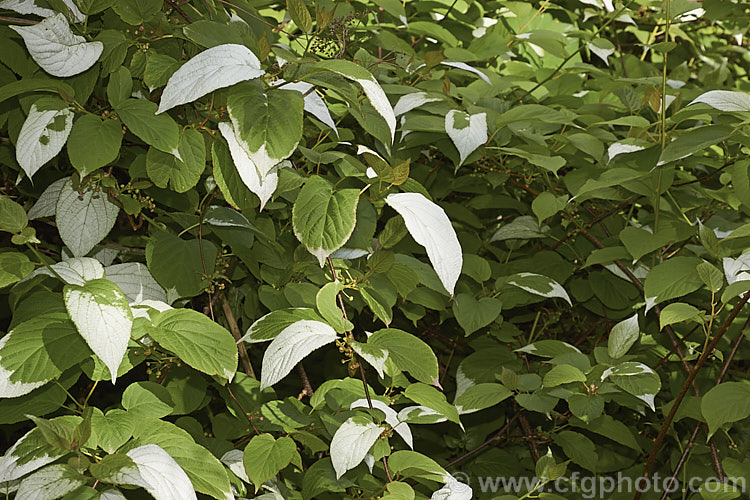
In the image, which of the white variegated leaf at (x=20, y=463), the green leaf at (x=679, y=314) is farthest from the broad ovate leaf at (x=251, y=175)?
the green leaf at (x=679, y=314)

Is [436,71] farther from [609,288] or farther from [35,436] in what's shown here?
[35,436]

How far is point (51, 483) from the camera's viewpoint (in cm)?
64

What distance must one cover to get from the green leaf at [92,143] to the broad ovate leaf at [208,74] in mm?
150

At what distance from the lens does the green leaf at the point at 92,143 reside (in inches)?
30.9

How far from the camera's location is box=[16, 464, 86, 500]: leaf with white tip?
0.62 metres

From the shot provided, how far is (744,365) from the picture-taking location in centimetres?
144

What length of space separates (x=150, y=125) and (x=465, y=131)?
0.54m

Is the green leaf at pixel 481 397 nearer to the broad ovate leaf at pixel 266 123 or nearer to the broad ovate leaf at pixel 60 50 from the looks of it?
the broad ovate leaf at pixel 266 123

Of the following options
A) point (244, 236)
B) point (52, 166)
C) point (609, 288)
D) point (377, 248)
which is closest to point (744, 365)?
point (609, 288)

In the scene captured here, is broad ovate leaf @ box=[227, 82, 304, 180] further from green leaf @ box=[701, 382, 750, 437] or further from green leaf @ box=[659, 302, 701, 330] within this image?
green leaf @ box=[701, 382, 750, 437]

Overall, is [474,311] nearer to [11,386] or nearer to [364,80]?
[364,80]

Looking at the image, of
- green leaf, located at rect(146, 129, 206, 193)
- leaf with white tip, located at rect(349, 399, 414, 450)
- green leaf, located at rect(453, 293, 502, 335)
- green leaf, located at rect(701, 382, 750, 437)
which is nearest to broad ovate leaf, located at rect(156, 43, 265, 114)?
green leaf, located at rect(146, 129, 206, 193)

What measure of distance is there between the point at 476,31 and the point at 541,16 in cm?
30

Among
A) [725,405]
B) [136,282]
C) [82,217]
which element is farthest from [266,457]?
[725,405]
